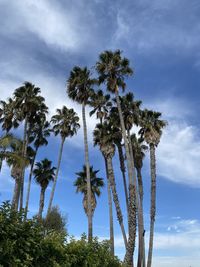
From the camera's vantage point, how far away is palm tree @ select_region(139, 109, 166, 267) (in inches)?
1531

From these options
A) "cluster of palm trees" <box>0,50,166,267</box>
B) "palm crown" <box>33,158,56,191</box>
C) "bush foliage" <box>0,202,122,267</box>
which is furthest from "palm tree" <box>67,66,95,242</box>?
"bush foliage" <box>0,202,122,267</box>

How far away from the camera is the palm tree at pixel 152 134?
1531 inches

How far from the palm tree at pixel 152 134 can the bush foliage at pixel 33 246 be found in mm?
24841

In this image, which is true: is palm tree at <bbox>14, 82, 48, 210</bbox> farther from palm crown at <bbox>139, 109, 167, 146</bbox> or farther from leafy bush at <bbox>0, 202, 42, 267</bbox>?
leafy bush at <bbox>0, 202, 42, 267</bbox>

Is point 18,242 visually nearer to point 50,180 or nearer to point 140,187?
point 140,187

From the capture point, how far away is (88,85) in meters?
38.9

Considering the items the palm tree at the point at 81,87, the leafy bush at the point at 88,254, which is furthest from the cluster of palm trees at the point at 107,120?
the leafy bush at the point at 88,254

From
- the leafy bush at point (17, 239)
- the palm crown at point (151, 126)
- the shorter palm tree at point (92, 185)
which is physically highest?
the palm crown at point (151, 126)

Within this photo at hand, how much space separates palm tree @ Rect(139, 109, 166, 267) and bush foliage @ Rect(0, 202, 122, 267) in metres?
24.8

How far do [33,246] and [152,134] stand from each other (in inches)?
1215

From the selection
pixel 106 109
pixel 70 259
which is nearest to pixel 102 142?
pixel 106 109

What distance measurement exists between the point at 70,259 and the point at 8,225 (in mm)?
4128

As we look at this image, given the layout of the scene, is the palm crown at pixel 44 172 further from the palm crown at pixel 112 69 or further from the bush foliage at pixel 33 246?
the bush foliage at pixel 33 246

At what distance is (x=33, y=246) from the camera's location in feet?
35.5
